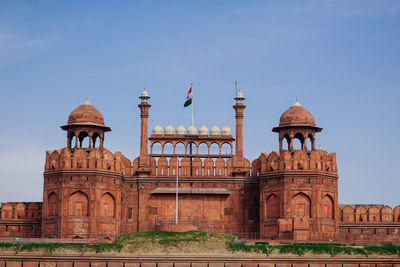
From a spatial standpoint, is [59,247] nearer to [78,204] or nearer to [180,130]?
[78,204]

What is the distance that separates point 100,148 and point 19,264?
14.6 meters

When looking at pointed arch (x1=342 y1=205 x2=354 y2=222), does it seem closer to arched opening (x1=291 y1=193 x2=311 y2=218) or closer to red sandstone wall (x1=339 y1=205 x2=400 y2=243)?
red sandstone wall (x1=339 y1=205 x2=400 y2=243)

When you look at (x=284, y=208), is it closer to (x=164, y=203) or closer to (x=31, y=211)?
(x=164, y=203)

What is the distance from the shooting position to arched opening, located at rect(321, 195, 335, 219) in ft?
228

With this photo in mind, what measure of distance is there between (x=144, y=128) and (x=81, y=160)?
717 centimetres

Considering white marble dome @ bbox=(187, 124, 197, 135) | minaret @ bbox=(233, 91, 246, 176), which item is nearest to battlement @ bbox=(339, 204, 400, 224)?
minaret @ bbox=(233, 91, 246, 176)

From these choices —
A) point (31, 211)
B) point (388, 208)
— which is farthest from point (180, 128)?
point (388, 208)

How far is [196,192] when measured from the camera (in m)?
72.8

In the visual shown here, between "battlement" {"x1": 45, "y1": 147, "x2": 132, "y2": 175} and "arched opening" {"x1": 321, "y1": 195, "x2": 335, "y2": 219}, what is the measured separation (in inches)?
704

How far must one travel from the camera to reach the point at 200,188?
241 feet

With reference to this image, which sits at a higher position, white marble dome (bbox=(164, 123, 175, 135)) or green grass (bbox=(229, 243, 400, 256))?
white marble dome (bbox=(164, 123, 175, 135))

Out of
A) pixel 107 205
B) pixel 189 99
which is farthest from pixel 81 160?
pixel 189 99

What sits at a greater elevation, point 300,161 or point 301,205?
point 300,161

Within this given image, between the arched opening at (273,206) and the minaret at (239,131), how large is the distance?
4459mm
